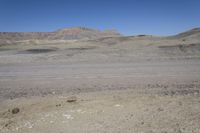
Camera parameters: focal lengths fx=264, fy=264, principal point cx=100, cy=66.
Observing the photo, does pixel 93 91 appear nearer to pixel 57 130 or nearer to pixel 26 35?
pixel 57 130

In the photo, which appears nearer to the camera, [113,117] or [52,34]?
[113,117]

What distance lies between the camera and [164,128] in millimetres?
5789

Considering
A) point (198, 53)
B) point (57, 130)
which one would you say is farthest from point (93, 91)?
point (198, 53)

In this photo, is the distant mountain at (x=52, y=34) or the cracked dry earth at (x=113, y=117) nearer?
the cracked dry earth at (x=113, y=117)

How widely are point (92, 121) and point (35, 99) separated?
4.97 m

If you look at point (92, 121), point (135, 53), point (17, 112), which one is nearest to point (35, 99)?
point (17, 112)

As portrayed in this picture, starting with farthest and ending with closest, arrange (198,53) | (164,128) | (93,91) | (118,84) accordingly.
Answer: (198,53) → (118,84) → (93,91) → (164,128)

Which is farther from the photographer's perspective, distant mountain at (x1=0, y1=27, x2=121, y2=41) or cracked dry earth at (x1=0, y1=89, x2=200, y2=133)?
distant mountain at (x1=0, y1=27, x2=121, y2=41)

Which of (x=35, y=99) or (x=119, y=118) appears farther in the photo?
(x=35, y=99)

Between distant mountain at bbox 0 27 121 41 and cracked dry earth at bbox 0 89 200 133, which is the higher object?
distant mountain at bbox 0 27 121 41

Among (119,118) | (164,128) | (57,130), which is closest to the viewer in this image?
(164,128)

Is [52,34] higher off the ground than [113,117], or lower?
higher

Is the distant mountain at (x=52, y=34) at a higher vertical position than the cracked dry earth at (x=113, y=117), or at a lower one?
higher

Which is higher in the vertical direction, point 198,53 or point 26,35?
point 26,35
